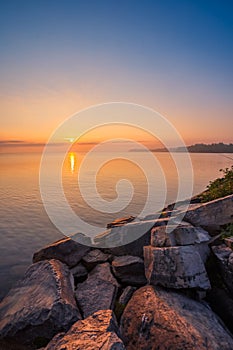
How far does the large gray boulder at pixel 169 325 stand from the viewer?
4.48 meters

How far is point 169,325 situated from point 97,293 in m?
2.46

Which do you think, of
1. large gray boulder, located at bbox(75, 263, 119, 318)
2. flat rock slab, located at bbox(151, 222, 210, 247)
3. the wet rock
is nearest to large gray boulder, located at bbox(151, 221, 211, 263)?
flat rock slab, located at bbox(151, 222, 210, 247)

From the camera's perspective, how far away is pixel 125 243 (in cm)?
852

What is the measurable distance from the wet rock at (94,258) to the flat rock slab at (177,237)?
2.36 metres

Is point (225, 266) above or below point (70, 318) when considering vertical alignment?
above

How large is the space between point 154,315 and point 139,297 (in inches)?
34.9

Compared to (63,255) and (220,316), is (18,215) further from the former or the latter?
(220,316)

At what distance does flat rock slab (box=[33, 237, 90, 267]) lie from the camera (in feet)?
27.6

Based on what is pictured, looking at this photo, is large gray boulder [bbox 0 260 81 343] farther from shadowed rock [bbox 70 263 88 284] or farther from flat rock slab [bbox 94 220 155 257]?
flat rock slab [bbox 94 220 155 257]

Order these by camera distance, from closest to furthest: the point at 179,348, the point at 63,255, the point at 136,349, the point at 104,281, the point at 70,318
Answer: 1. the point at 179,348
2. the point at 136,349
3. the point at 70,318
4. the point at 104,281
5. the point at 63,255

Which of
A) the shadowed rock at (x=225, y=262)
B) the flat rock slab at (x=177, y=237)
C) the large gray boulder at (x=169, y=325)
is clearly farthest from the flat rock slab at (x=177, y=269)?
the shadowed rock at (x=225, y=262)

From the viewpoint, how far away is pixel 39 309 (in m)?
5.61

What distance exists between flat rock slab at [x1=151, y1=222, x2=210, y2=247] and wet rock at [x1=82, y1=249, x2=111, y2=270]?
236 centimetres

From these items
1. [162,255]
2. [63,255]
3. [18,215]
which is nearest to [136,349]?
[162,255]
